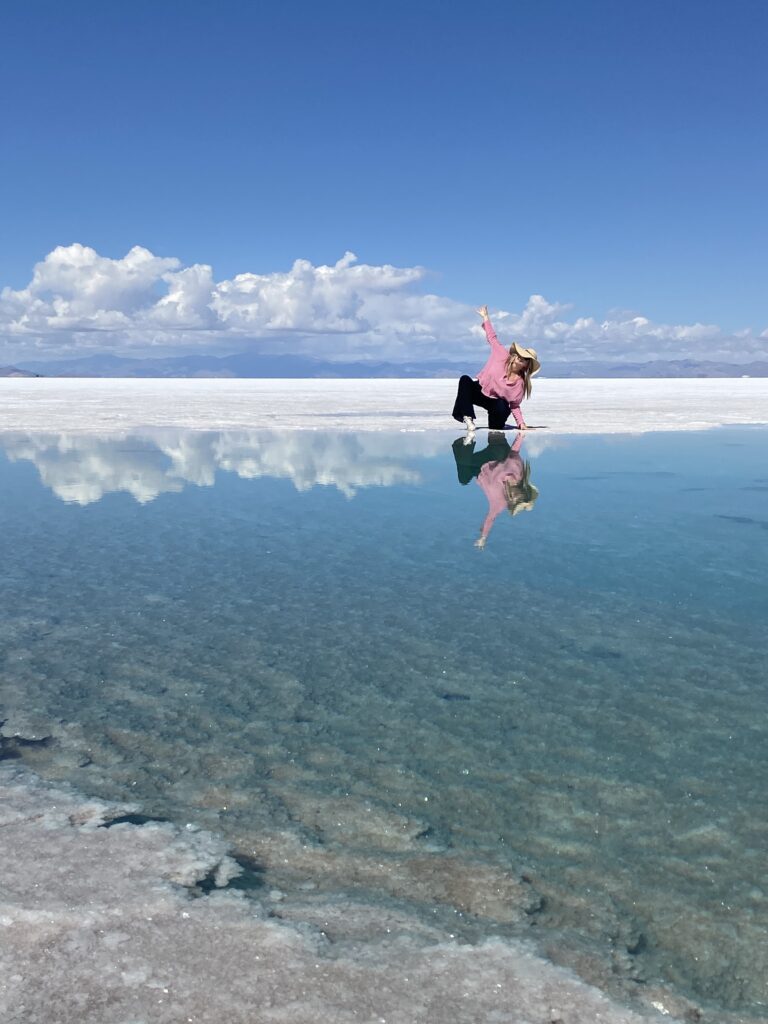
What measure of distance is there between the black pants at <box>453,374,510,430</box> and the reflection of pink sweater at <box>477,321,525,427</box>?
0.98 ft

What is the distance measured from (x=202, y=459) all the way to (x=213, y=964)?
45.1 ft

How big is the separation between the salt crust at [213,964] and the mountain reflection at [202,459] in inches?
327

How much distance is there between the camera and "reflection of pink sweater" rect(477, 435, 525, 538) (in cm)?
994

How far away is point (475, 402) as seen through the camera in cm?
2003

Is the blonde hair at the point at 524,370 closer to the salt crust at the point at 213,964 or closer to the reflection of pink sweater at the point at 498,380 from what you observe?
the reflection of pink sweater at the point at 498,380

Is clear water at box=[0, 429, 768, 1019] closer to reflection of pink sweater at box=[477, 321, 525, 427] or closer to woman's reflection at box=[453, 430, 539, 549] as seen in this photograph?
woman's reflection at box=[453, 430, 539, 549]

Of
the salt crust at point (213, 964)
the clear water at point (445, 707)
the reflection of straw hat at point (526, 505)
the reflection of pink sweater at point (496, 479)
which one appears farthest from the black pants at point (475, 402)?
the salt crust at point (213, 964)

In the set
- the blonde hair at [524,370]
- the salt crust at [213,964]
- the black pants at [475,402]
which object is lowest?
the salt crust at [213,964]

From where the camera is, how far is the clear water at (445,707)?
114 inches

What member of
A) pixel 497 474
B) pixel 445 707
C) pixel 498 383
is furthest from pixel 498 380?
pixel 445 707

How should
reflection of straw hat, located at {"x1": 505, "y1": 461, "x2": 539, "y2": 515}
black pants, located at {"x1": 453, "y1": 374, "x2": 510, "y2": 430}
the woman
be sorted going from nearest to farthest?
reflection of straw hat, located at {"x1": 505, "y1": 461, "x2": 539, "y2": 515}
the woman
black pants, located at {"x1": 453, "y1": 374, "x2": 510, "y2": 430}

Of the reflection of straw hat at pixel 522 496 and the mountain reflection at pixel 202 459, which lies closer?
the reflection of straw hat at pixel 522 496

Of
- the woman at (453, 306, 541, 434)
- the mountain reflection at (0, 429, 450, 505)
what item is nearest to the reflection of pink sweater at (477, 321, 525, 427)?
the woman at (453, 306, 541, 434)

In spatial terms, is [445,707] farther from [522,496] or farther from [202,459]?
[202,459]
